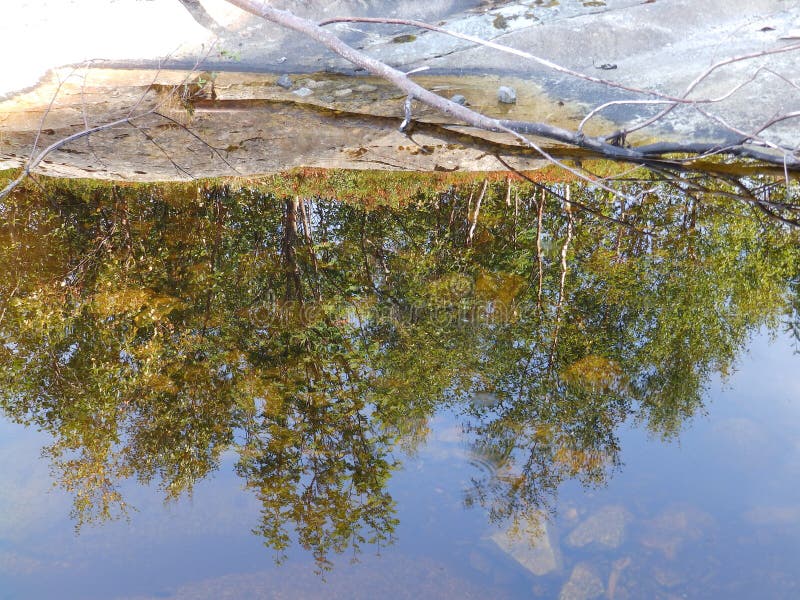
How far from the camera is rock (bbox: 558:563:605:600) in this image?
3.61 m

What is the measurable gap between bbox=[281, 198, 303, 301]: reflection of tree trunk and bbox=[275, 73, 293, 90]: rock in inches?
102

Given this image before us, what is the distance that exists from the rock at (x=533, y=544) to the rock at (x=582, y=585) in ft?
0.37

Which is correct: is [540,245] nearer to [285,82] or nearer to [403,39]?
[285,82]

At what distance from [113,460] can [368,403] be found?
5.80ft

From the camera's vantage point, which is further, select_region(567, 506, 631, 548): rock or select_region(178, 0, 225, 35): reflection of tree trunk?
select_region(178, 0, 225, 35): reflection of tree trunk

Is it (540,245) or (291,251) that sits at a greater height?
(291,251)

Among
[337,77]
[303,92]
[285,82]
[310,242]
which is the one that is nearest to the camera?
[310,242]

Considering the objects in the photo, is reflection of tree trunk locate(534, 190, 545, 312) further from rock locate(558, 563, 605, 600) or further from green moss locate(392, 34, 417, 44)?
green moss locate(392, 34, 417, 44)

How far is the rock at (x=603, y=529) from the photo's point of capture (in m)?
3.85

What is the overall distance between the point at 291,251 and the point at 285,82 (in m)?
3.72

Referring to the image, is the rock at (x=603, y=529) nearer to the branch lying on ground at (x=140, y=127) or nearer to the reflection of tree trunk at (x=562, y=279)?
the reflection of tree trunk at (x=562, y=279)

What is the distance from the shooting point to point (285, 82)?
30.4ft

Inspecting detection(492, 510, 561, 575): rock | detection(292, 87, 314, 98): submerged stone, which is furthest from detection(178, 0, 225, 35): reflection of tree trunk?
detection(492, 510, 561, 575): rock

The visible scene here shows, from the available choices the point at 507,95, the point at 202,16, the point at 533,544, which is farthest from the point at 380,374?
the point at 202,16
